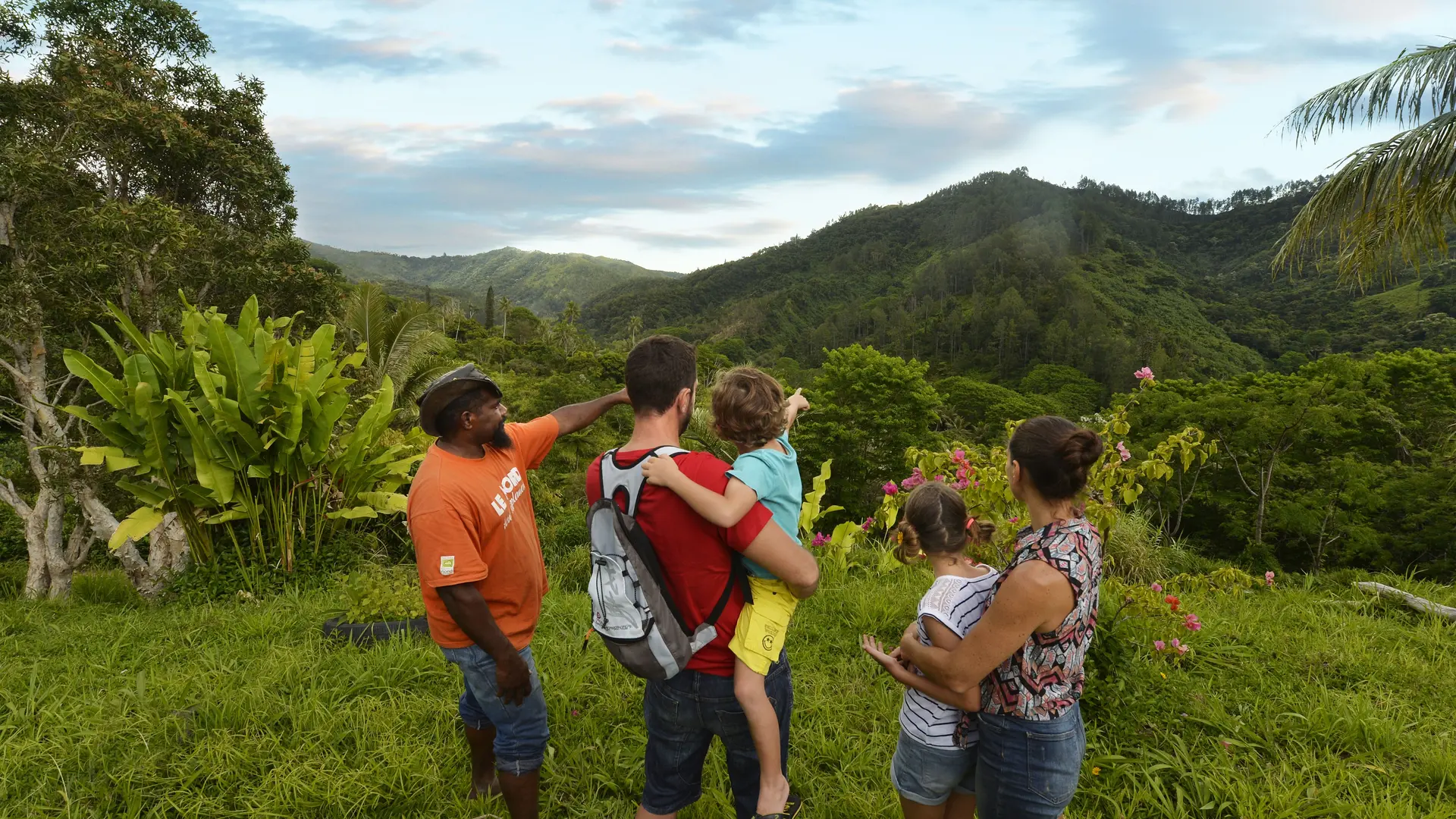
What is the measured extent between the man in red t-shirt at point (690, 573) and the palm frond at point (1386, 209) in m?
8.49

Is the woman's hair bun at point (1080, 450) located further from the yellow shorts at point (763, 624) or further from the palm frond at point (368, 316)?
the palm frond at point (368, 316)

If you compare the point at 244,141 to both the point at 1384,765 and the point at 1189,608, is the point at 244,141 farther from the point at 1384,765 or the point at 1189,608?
the point at 1384,765

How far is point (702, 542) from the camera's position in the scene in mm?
1653

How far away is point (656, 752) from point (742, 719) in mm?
279

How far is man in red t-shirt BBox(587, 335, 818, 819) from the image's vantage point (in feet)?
5.31

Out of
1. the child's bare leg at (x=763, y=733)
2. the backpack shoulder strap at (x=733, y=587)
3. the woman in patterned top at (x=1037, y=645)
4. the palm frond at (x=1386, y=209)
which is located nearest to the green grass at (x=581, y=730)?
the child's bare leg at (x=763, y=733)

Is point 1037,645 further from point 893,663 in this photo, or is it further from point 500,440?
point 500,440

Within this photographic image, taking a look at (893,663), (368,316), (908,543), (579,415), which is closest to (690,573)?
(893,663)

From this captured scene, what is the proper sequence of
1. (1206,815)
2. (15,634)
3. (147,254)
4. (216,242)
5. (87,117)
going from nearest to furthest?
(1206,815), (15,634), (147,254), (87,117), (216,242)

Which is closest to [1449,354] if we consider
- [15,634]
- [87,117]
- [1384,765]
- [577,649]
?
[1384,765]

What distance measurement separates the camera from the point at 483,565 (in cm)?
200

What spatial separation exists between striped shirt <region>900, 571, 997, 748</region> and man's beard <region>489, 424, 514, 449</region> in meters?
1.37

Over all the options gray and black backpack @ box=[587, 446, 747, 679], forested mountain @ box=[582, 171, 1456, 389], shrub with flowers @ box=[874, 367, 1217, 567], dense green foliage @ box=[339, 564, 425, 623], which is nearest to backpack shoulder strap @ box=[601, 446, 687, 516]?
gray and black backpack @ box=[587, 446, 747, 679]

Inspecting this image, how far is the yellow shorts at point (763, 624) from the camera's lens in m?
1.68
